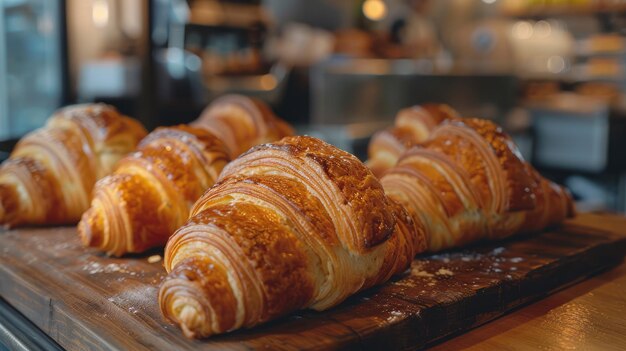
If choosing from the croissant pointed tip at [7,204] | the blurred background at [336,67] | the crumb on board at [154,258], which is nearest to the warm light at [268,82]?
the blurred background at [336,67]

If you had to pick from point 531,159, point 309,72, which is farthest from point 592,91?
point 309,72

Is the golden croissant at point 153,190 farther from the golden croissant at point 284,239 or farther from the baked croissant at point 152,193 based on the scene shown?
the golden croissant at point 284,239

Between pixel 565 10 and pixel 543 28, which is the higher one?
pixel 565 10

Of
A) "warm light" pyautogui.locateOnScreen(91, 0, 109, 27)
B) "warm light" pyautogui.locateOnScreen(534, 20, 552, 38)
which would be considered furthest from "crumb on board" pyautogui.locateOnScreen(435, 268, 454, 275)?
"warm light" pyautogui.locateOnScreen(534, 20, 552, 38)

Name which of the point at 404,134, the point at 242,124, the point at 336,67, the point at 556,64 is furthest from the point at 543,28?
the point at 242,124

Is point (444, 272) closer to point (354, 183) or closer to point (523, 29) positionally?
point (354, 183)

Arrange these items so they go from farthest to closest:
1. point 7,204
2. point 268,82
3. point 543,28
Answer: point 543,28 → point 268,82 → point 7,204
